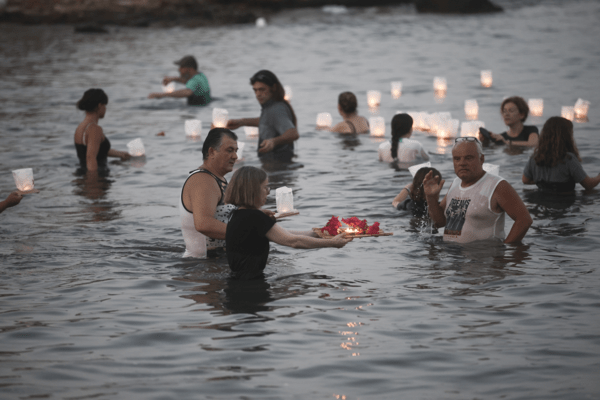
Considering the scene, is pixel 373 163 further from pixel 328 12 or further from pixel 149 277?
pixel 328 12

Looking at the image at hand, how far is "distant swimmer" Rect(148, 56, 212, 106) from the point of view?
17.1 meters

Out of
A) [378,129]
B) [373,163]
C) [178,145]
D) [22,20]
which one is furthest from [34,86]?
[22,20]

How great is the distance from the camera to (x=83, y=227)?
29.8 feet

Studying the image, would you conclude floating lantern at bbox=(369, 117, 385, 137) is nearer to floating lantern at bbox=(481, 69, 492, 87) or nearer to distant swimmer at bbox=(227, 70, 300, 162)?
distant swimmer at bbox=(227, 70, 300, 162)

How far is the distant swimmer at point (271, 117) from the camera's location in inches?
412

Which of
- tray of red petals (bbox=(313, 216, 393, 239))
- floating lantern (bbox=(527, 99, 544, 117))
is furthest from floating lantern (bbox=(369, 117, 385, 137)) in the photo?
tray of red petals (bbox=(313, 216, 393, 239))

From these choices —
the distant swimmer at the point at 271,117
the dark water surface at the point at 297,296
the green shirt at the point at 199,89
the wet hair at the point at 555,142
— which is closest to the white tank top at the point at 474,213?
the dark water surface at the point at 297,296

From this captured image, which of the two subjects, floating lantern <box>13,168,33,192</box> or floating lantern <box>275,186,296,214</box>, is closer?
floating lantern <box>275,186,296,214</box>

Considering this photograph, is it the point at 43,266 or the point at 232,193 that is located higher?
the point at 232,193

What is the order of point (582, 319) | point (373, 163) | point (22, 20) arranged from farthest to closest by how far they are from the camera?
point (22, 20)
point (373, 163)
point (582, 319)

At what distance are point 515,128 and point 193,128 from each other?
6.19 m

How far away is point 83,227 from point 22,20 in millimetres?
47118

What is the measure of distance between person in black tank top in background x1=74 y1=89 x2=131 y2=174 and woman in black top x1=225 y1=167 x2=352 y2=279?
223 inches

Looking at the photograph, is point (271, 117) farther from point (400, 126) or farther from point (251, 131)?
point (251, 131)
